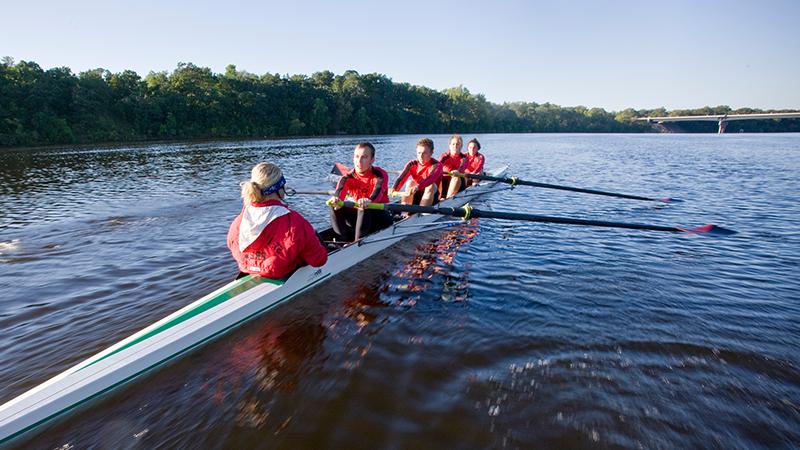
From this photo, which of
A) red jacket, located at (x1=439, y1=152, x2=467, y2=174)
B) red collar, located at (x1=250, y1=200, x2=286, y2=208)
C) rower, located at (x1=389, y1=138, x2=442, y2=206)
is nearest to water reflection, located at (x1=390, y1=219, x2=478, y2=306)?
rower, located at (x1=389, y1=138, x2=442, y2=206)

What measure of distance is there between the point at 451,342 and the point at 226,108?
7716cm

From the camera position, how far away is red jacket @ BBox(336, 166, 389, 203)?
7.14 metres

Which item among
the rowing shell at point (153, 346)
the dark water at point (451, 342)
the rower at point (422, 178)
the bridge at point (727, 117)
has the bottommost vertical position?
the dark water at point (451, 342)

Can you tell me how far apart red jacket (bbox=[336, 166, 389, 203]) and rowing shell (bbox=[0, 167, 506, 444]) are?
61.5 inches

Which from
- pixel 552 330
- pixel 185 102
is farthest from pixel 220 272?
pixel 185 102

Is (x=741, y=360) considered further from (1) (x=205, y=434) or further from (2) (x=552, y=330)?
(1) (x=205, y=434)

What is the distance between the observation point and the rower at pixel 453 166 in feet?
39.6

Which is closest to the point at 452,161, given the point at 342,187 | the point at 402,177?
the point at 402,177

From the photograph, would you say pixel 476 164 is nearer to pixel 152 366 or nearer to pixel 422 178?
pixel 422 178

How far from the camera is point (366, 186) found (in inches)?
297

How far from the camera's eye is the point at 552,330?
507cm

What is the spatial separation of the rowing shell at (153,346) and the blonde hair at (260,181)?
3.91ft

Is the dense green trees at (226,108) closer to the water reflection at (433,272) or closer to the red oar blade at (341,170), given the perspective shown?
the red oar blade at (341,170)

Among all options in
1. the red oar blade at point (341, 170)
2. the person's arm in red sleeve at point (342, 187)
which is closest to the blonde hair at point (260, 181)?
the person's arm in red sleeve at point (342, 187)
